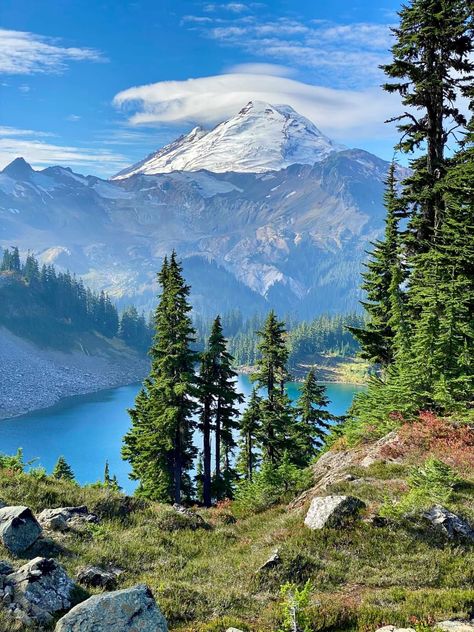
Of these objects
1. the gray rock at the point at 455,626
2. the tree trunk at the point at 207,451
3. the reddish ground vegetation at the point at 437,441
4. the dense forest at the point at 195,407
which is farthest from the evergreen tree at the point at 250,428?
the gray rock at the point at 455,626

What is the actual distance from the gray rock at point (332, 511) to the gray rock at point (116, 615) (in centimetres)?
711

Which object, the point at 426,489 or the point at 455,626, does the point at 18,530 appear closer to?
the point at 455,626

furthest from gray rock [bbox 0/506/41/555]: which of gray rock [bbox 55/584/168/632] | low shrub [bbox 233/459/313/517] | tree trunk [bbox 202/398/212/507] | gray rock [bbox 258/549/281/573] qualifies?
tree trunk [bbox 202/398/212/507]

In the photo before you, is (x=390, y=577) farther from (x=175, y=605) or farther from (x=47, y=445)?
(x=47, y=445)

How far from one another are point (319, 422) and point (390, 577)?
118ft

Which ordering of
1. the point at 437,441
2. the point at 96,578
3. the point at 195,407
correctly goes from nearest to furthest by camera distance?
the point at 96,578 < the point at 437,441 < the point at 195,407

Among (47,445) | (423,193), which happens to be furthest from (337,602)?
(47,445)

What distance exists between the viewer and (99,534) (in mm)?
14414

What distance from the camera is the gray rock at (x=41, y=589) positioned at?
9.48 metres

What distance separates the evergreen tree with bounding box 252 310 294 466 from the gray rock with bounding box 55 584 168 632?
31.2 meters

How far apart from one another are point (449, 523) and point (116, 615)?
32.7 ft

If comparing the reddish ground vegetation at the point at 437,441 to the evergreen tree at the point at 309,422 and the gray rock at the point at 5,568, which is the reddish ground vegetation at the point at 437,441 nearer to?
the gray rock at the point at 5,568

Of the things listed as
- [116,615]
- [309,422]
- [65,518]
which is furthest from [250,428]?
[116,615]

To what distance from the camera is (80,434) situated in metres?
127
